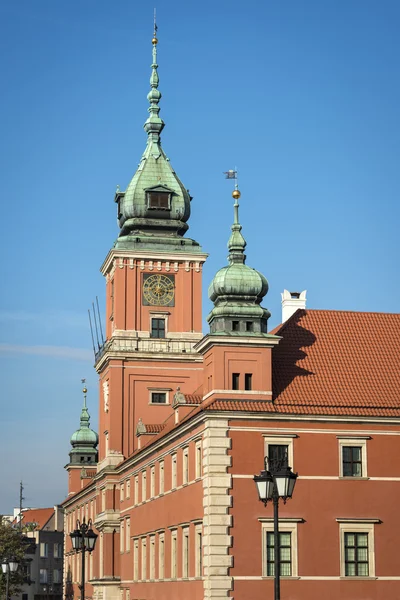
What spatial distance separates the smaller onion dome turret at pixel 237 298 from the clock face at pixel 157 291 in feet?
83.5

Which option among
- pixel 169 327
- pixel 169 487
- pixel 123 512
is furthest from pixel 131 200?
pixel 169 487

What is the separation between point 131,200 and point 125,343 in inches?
373

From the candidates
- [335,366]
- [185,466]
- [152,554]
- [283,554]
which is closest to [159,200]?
[152,554]

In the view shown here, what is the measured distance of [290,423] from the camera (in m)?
50.3

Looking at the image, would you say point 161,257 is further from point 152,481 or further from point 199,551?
point 199,551

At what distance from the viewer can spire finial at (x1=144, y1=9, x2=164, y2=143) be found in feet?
274

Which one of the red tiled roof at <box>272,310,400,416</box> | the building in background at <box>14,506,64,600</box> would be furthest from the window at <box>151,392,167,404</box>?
the building in background at <box>14,506,64,600</box>

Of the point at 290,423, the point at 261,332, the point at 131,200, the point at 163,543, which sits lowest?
the point at 163,543

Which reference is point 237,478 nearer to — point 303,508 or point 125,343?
point 303,508

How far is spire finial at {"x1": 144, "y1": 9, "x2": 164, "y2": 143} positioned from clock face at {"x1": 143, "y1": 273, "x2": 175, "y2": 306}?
32.3ft

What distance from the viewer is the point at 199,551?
5125 cm

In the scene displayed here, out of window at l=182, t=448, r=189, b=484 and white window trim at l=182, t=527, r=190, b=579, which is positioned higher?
window at l=182, t=448, r=189, b=484

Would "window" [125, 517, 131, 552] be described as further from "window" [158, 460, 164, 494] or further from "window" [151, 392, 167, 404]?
"window" [158, 460, 164, 494]

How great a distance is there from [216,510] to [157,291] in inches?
1261
